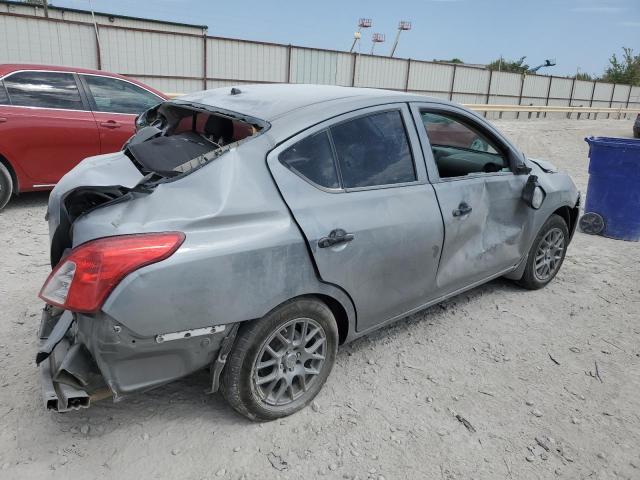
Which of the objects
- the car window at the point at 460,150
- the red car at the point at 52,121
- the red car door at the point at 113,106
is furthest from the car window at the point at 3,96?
the car window at the point at 460,150

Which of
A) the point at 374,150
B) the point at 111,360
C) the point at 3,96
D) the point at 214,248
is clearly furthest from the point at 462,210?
the point at 3,96

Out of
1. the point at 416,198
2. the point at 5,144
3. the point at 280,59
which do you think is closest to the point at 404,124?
the point at 416,198

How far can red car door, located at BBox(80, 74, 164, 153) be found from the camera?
633 cm

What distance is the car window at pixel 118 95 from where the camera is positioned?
640cm

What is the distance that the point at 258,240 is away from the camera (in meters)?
2.35

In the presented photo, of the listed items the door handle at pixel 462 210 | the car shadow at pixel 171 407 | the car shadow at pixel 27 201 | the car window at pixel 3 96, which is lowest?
the car shadow at pixel 171 407

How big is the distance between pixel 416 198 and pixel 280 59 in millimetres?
18667

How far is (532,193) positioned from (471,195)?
73 centimetres

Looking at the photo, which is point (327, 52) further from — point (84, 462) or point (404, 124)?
point (84, 462)

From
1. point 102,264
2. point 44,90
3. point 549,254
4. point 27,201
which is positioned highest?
point 44,90

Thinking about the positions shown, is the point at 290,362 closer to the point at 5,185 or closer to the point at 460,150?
the point at 460,150

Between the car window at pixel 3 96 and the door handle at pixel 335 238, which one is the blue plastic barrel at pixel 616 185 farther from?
the car window at pixel 3 96

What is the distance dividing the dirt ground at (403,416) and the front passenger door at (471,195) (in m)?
0.51

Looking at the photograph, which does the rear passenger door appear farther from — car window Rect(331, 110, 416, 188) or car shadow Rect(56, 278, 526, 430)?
car shadow Rect(56, 278, 526, 430)
